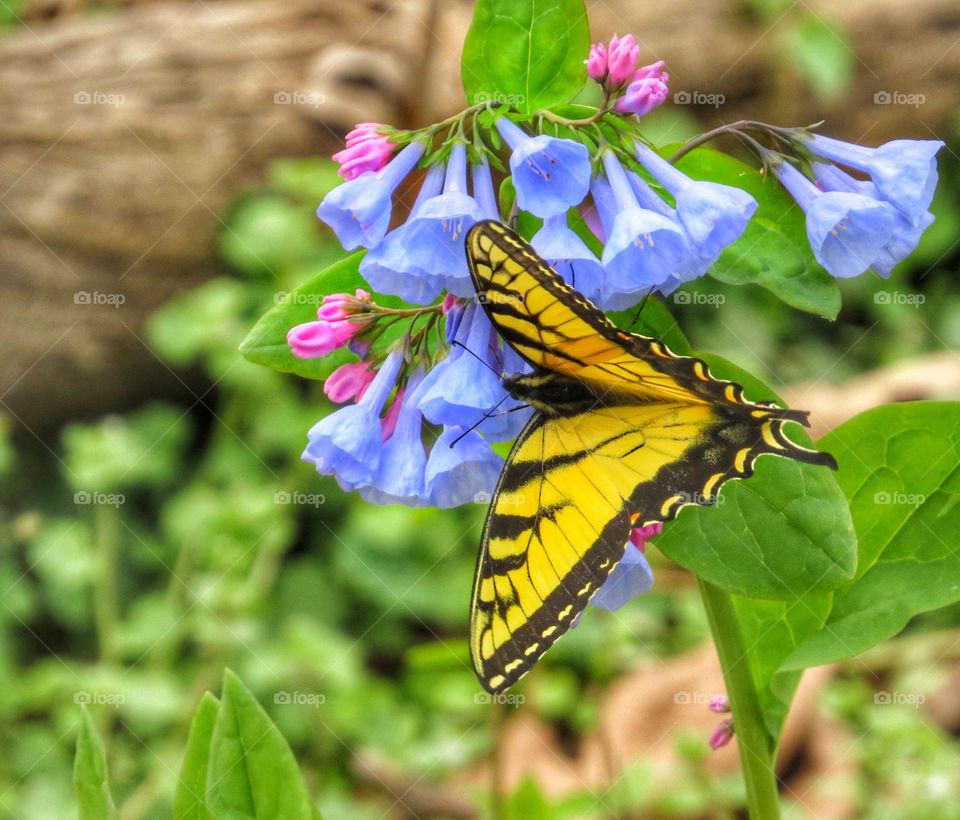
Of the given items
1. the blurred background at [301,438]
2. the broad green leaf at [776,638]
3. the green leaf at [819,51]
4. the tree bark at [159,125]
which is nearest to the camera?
the broad green leaf at [776,638]

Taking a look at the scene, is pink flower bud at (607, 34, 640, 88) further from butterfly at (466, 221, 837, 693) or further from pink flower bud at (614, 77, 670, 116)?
butterfly at (466, 221, 837, 693)

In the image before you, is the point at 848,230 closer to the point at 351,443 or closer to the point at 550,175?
the point at 550,175

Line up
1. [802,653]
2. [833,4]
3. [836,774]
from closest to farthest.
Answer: [802,653] < [836,774] < [833,4]

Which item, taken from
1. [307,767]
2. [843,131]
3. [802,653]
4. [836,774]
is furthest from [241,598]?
[843,131]

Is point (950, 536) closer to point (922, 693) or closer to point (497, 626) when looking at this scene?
point (497, 626)

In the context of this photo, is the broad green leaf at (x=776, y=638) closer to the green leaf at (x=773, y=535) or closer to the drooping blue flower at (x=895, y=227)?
the green leaf at (x=773, y=535)

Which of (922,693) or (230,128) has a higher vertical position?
(230,128)

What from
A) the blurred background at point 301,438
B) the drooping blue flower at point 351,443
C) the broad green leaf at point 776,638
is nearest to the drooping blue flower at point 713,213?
the drooping blue flower at point 351,443
